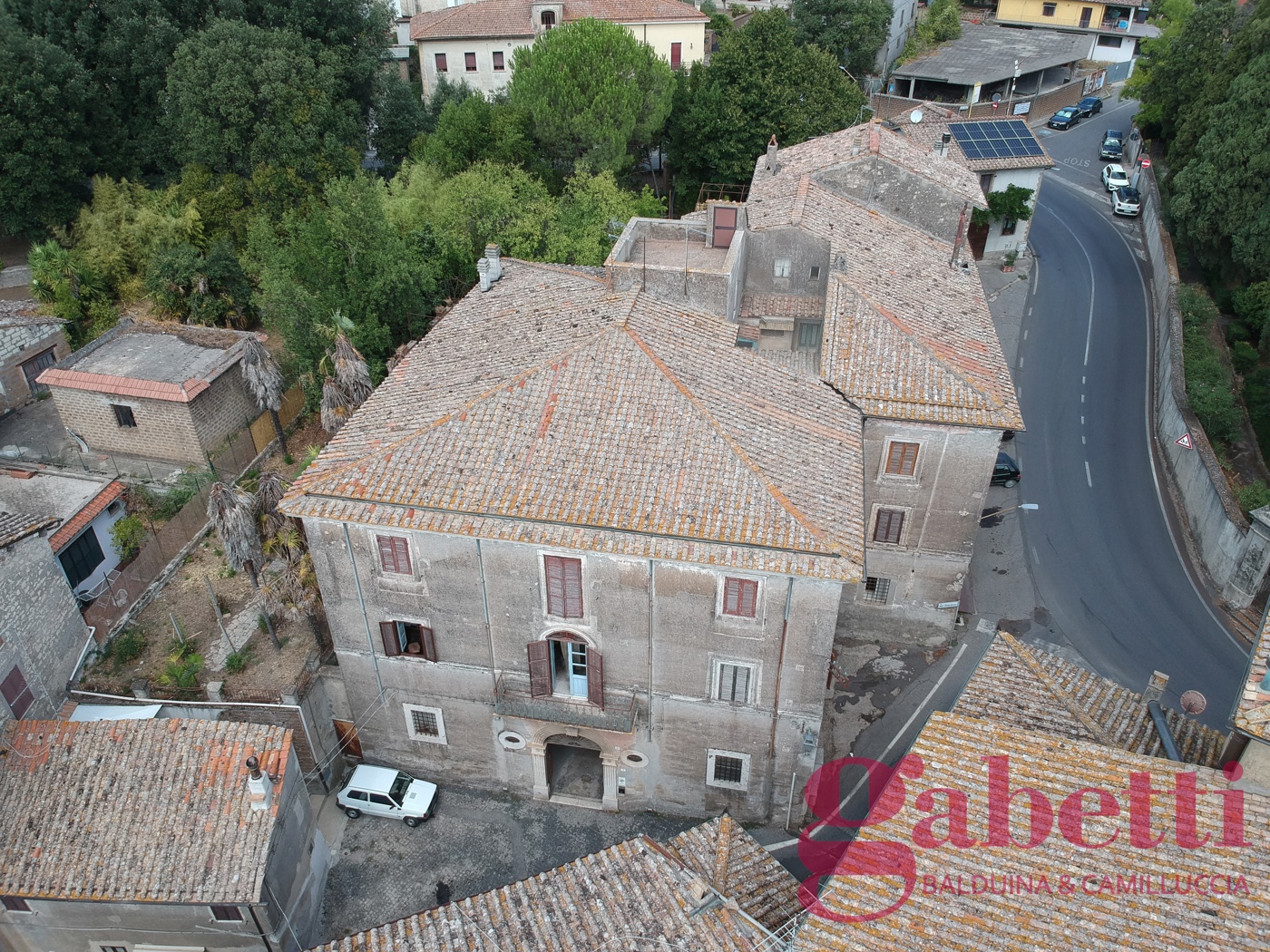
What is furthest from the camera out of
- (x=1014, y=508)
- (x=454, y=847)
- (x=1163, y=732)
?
(x=1014, y=508)

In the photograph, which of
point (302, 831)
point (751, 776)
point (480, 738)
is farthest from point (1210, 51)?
point (302, 831)

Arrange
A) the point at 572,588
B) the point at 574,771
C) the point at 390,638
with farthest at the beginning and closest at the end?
the point at 574,771
the point at 390,638
the point at 572,588

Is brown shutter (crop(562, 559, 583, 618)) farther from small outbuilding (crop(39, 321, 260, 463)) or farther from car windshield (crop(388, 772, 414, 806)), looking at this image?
small outbuilding (crop(39, 321, 260, 463))

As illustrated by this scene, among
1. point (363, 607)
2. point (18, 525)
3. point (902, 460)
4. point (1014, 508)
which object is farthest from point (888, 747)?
point (18, 525)

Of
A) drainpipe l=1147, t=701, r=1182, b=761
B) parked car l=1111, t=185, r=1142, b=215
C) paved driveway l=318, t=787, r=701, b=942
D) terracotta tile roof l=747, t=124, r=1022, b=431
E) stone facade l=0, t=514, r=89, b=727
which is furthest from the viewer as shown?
parked car l=1111, t=185, r=1142, b=215

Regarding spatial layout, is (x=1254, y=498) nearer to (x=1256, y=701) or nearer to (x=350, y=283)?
(x=1256, y=701)

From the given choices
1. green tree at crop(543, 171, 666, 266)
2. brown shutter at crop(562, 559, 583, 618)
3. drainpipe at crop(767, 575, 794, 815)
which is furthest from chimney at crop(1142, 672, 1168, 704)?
green tree at crop(543, 171, 666, 266)
